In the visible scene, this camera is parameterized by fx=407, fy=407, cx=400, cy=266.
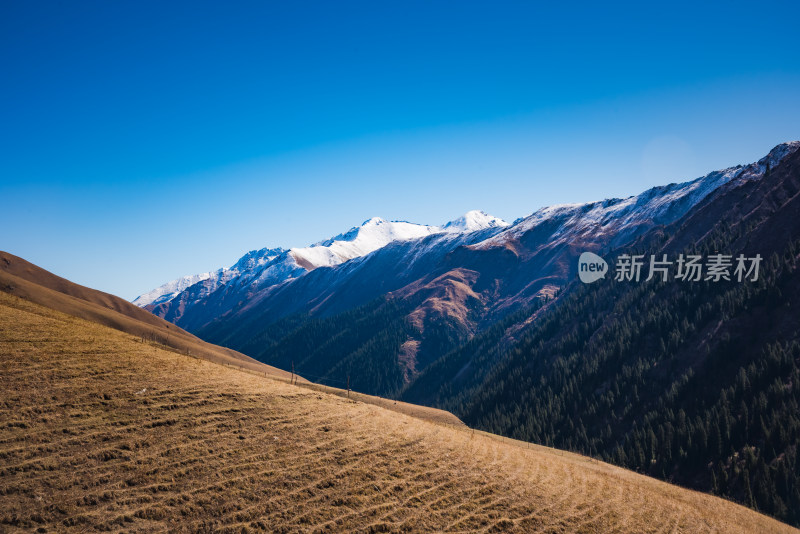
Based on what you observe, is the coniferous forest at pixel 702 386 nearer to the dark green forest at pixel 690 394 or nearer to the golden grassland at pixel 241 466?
the dark green forest at pixel 690 394

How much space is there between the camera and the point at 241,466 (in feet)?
104

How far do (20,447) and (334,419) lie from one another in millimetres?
24851

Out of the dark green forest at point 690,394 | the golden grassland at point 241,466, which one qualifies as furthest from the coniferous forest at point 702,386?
the golden grassland at point 241,466

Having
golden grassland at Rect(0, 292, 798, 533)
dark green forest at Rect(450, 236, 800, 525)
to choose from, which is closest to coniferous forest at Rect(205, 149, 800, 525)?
dark green forest at Rect(450, 236, 800, 525)

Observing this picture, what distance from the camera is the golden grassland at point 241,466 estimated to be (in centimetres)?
2695

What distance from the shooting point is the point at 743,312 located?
144 m

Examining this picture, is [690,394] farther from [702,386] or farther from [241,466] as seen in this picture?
[241,466]

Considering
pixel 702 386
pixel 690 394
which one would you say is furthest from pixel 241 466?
pixel 702 386

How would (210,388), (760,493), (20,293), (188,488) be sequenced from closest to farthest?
1. (188,488)
2. (210,388)
3. (760,493)
4. (20,293)

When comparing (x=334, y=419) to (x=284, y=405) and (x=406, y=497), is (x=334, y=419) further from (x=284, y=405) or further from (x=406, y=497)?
(x=406, y=497)

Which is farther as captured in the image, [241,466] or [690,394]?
[690,394]

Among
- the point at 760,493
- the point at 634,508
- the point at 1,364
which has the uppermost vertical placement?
the point at 1,364

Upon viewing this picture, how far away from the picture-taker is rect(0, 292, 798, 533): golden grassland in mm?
26953

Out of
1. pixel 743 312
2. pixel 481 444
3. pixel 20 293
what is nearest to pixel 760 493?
pixel 743 312
